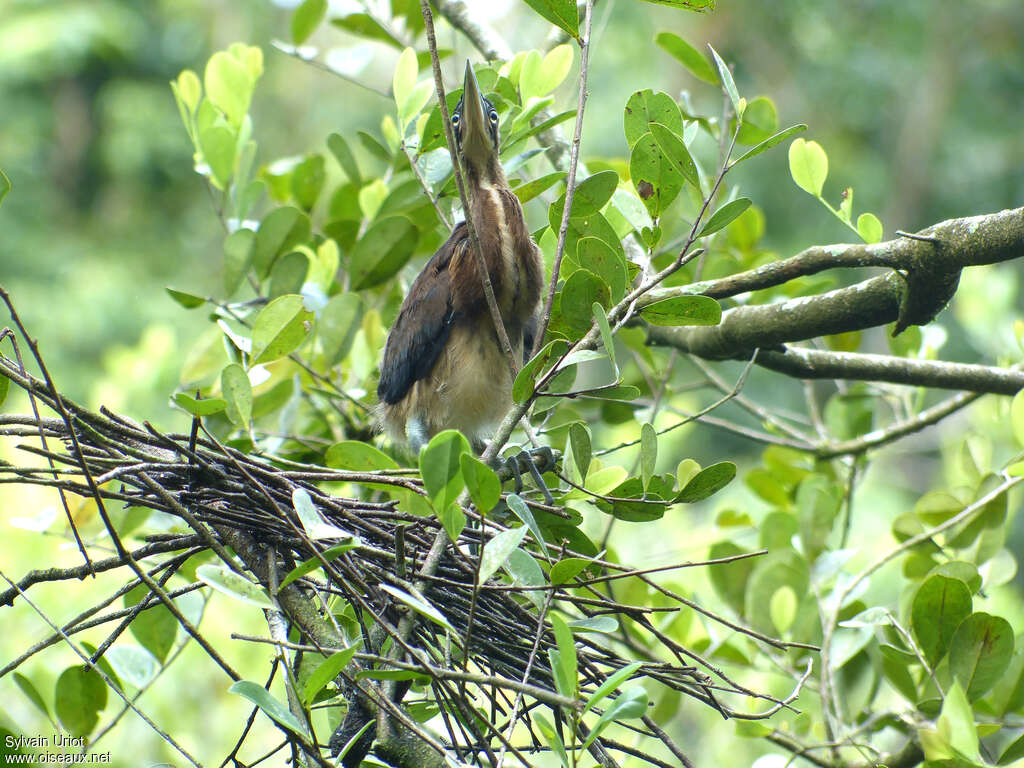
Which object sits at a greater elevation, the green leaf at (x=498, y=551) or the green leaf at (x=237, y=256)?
the green leaf at (x=237, y=256)

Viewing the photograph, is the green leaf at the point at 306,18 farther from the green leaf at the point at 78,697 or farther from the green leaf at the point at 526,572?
the green leaf at the point at 526,572

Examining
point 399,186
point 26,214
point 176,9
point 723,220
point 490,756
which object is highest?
point 176,9

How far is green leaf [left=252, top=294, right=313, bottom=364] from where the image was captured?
151 cm

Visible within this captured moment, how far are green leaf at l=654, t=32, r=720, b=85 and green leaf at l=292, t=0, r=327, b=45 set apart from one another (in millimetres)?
955

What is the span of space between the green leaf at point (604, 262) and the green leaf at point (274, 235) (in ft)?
3.11

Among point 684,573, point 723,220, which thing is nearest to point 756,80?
point 684,573

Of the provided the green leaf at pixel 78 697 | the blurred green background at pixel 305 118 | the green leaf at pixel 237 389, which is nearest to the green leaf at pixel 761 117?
the green leaf at pixel 237 389

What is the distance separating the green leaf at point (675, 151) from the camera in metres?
1.26

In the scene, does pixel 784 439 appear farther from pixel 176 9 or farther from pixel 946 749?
pixel 176 9

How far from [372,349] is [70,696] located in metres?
1.04

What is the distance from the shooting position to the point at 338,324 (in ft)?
6.84

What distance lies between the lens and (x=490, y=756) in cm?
110

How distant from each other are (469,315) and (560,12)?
0.95 m

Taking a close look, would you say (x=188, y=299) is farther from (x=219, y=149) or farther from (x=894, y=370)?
(x=894, y=370)
